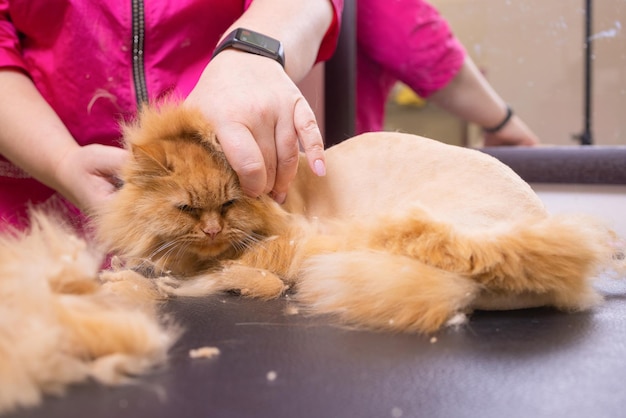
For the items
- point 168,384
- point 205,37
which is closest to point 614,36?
point 205,37

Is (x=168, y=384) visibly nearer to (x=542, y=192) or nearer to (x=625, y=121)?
(x=542, y=192)

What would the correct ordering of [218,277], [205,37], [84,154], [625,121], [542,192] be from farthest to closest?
[625,121] → [542,192] → [205,37] → [84,154] → [218,277]

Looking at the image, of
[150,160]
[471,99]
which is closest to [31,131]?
[150,160]

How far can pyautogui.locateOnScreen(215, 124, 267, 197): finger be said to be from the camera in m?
0.79

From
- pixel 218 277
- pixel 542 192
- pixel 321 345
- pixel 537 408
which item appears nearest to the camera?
pixel 537 408

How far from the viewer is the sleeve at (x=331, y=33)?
1.14m

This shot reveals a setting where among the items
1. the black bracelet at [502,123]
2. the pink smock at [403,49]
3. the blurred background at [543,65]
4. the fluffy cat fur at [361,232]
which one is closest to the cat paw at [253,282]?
the fluffy cat fur at [361,232]

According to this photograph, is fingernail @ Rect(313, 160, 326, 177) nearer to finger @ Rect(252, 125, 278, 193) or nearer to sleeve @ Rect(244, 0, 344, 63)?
finger @ Rect(252, 125, 278, 193)

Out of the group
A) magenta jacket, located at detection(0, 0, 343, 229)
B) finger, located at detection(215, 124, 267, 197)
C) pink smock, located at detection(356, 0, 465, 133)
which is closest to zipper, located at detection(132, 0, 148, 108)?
magenta jacket, located at detection(0, 0, 343, 229)

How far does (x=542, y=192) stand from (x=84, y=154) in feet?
4.56

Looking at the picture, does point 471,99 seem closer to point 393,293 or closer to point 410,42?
point 410,42

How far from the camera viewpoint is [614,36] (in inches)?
74.3

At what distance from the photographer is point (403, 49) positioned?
5.55ft

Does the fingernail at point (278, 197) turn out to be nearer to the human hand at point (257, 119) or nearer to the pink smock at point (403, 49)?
the human hand at point (257, 119)
